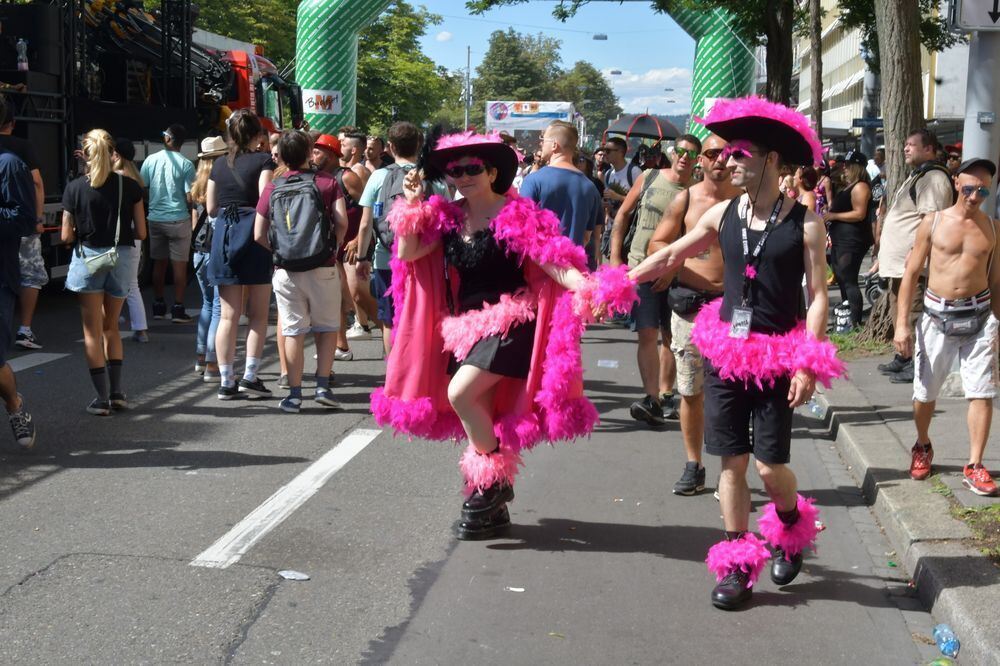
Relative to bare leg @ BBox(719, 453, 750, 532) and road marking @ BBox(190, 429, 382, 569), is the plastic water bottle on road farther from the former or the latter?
road marking @ BBox(190, 429, 382, 569)

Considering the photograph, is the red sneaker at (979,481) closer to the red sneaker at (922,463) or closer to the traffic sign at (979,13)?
the red sneaker at (922,463)

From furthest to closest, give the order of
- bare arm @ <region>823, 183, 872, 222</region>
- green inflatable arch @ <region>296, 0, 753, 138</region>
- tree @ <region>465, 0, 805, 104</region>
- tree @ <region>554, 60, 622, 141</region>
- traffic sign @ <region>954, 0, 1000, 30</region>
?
tree @ <region>554, 60, 622, 141</region>, green inflatable arch @ <region>296, 0, 753, 138</region>, tree @ <region>465, 0, 805, 104</region>, bare arm @ <region>823, 183, 872, 222</region>, traffic sign @ <region>954, 0, 1000, 30</region>

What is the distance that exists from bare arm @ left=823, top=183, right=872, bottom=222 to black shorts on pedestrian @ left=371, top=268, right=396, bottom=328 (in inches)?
226

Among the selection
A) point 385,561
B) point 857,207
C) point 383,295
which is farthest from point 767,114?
point 857,207

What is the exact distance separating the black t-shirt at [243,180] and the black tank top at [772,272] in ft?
15.7

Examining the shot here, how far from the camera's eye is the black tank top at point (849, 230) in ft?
42.5

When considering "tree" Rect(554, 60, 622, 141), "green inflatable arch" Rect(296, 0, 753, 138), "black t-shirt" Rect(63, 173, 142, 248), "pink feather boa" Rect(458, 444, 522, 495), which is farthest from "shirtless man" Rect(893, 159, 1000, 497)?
"tree" Rect(554, 60, 622, 141)

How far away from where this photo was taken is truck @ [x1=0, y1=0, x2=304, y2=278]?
13.1 m

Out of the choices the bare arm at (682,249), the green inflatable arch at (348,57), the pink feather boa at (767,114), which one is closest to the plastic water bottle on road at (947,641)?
the bare arm at (682,249)

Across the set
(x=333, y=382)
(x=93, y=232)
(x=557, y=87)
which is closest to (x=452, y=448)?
(x=333, y=382)

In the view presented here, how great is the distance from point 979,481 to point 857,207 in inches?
283

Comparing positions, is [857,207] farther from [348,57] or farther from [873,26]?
[348,57]

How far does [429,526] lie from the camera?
19.1ft

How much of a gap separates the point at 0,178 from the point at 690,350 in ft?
12.8
